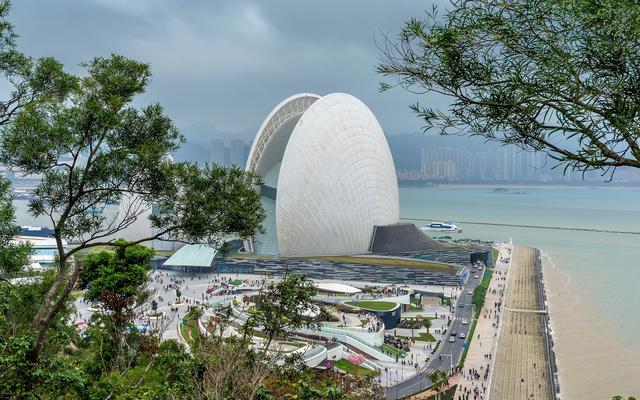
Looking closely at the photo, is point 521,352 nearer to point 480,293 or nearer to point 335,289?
point 480,293

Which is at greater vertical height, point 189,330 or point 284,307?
point 284,307

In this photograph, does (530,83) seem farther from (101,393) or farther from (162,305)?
(162,305)

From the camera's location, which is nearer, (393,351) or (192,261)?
(393,351)

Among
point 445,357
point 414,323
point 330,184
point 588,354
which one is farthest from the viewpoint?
point 330,184

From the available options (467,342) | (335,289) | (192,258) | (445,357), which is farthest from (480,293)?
(192,258)

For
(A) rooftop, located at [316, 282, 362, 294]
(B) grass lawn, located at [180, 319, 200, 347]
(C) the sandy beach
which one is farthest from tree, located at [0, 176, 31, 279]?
(A) rooftop, located at [316, 282, 362, 294]

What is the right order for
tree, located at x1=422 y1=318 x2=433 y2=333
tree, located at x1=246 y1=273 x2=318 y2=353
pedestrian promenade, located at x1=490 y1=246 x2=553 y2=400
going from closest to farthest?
tree, located at x1=246 y1=273 x2=318 y2=353
pedestrian promenade, located at x1=490 y1=246 x2=553 y2=400
tree, located at x1=422 y1=318 x2=433 y2=333

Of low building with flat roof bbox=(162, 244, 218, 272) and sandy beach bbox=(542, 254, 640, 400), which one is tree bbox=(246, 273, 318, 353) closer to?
sandy beach bbox=(542, 254, 640, 400)
